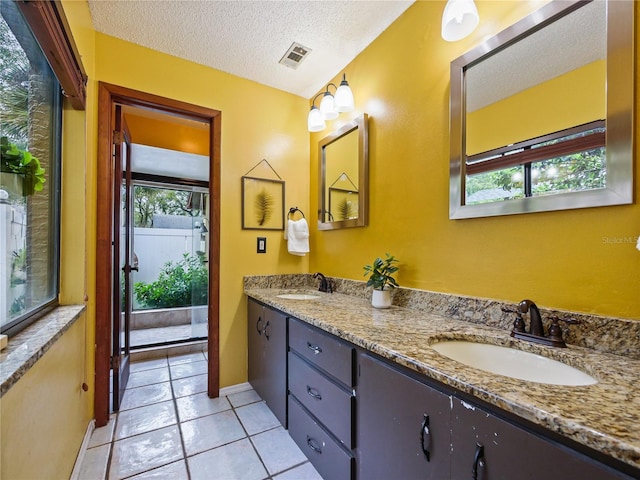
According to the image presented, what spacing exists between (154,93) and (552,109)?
90.4 inches

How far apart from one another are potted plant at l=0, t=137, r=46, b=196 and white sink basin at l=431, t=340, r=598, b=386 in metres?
1.55

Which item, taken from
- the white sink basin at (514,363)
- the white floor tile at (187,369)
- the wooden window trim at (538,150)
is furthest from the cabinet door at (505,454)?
the white floor tile at (187,369)

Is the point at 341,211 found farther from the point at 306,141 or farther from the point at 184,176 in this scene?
the point at 184,176

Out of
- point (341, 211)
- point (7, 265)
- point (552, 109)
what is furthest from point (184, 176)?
point (552, 109)

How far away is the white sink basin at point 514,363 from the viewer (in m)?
0.85

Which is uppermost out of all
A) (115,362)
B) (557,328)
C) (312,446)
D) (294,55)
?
(294,55)

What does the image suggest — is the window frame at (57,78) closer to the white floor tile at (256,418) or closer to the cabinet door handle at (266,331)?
the cabinet door handle at (266,331)

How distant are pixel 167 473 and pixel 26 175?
147 centimetres

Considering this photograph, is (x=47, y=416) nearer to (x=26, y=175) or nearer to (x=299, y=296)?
(x=26, y=175)

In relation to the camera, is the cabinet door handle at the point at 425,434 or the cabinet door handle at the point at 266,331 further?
the cabinet door handle at the point at 266,331

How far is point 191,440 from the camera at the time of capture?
164cm

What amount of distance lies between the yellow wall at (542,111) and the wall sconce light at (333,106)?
88cm

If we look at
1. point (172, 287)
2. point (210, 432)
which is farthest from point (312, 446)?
point (172, 287)

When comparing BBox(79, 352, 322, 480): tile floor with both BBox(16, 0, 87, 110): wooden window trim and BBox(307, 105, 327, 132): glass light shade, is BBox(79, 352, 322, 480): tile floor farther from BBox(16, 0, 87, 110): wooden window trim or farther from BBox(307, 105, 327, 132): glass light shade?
BBox(307, 105, 327, 132): glass light shade
